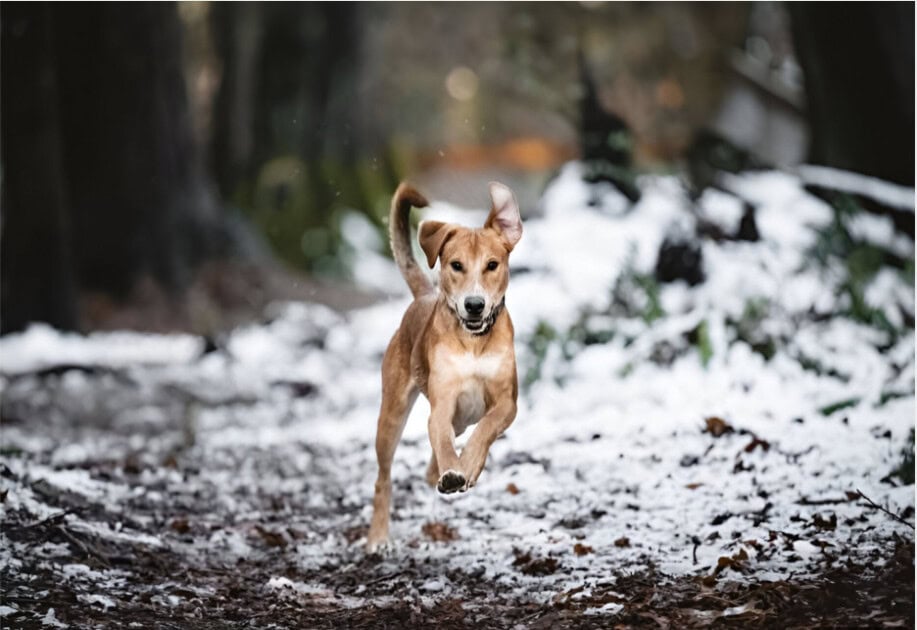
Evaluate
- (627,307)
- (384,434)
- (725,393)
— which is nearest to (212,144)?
(627,307)

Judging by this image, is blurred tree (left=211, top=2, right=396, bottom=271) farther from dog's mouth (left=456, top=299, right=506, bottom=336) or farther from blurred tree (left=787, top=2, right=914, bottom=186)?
dog's mouth (left=456, top=299, right=506, bottom=336)

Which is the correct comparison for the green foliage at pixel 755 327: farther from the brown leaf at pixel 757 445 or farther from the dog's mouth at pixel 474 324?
the dog's mouth at pixel 474 324

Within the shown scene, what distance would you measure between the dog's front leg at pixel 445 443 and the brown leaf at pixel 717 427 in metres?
3.12

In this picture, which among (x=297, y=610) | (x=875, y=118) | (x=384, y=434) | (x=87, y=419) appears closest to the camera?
(x=297, y=610)

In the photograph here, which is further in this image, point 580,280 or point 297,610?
point 580,280

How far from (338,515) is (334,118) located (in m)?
15.6

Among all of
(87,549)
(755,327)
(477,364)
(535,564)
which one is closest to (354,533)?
(535,564)

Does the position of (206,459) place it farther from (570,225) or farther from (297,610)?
(570,225)

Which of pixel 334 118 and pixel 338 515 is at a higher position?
pixel 334 118

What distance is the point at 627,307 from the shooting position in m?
10.5

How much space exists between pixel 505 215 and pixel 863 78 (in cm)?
731

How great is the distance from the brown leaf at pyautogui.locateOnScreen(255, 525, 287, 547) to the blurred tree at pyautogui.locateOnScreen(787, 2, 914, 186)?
7.20 m

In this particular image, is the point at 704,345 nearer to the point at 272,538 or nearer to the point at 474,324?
the point at 272,538

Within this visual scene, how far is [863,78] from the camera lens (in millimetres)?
11078
